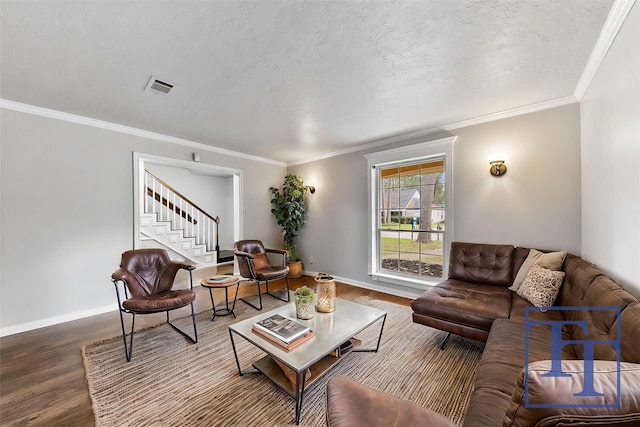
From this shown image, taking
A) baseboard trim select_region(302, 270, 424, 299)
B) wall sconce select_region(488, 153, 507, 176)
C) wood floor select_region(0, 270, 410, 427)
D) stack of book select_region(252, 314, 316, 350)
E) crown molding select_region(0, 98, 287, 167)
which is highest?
crown molding select_region(0, 98, 287, 167)

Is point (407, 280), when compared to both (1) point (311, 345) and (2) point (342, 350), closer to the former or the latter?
(2) point (342, 350)

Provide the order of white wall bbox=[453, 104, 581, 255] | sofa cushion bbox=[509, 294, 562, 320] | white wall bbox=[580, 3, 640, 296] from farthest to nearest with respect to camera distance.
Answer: white wall bbox=[453, 104, 581, 255], sofa cushion bbox=[509, 294, 562, 320], white wall bbox=[580, 3, 640, 296]

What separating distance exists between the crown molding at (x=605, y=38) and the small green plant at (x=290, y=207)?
3.94 meters

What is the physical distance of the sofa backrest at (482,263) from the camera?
2.63m

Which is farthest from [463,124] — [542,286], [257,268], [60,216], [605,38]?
[60,216]

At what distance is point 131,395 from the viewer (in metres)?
1.70

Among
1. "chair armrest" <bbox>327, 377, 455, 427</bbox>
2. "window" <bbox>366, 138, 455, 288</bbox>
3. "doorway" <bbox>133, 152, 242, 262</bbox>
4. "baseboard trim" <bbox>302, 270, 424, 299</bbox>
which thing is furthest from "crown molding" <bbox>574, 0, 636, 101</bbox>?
"doorway" <bbox>133, 152, 242, 262</bbox>

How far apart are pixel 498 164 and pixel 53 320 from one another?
5.55m

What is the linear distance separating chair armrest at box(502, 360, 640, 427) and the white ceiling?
71.6 inches

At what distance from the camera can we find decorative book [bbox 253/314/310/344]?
163cm

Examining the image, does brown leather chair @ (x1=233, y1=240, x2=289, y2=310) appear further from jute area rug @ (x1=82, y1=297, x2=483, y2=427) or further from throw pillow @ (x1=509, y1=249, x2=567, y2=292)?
throw pillow @ (x1=509, y1=249, x2=567, y2=292)

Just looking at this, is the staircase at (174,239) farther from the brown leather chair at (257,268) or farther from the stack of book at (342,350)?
the stack of book at (342,350)

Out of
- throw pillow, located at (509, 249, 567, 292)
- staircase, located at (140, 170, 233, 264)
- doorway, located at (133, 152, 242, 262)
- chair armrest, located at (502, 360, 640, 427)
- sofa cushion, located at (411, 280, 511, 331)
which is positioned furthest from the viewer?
staircase, located at (140, 170, 233, 264)

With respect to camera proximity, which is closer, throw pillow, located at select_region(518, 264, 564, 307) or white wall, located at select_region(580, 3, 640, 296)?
white wall, located at select_region(580, 3, 640, 296)
